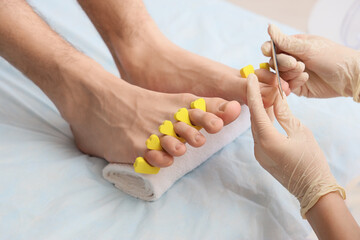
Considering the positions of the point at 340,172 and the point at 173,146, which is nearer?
the point at 173,146

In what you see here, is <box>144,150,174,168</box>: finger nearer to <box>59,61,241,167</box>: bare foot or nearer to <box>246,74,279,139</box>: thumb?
<box>59,61,241,167</box>: bare foot

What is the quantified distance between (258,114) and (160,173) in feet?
0.85

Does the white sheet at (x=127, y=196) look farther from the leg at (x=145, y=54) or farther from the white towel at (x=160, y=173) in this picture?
the leg at (x=145, y=54)

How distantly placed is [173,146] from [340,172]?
0.46m

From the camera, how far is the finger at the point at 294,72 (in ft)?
2.85

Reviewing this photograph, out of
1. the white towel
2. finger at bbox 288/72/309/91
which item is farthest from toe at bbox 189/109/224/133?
finger at bbox 288/72/309/91

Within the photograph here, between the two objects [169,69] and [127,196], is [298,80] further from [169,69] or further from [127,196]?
[127,196]

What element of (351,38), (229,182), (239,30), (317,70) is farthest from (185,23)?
(351,38)

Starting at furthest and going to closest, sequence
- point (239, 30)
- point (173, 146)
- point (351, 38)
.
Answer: point (351, 38)
point (239, 30)
point (173, 146)

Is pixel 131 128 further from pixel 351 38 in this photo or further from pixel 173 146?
pixel 351 38

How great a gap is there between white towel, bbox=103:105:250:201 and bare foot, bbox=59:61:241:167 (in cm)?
3

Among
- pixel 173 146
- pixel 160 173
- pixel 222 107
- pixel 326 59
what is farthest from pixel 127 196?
pixel 326 59

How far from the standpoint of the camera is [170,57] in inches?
39.9

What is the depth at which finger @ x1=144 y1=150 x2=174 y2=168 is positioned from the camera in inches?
32.0
